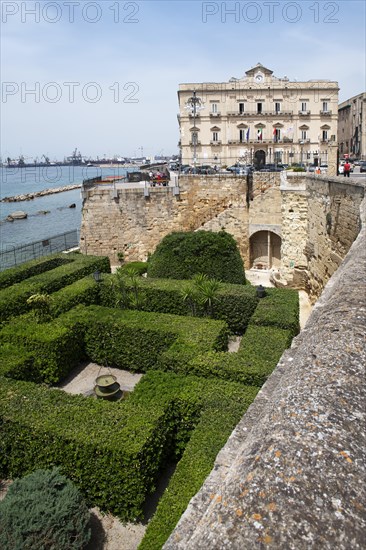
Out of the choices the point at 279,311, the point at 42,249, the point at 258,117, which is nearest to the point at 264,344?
the point at 279,311

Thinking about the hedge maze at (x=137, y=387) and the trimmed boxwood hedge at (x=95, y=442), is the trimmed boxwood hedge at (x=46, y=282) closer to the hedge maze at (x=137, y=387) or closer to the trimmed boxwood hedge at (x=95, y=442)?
the hedge maze at (x=137, y=387)

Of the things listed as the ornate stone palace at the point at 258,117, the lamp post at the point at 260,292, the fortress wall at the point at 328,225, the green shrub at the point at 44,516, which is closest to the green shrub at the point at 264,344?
the lamp post at the point at 260,292

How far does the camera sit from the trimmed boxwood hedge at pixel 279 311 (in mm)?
10648

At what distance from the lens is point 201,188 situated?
20.8 metres

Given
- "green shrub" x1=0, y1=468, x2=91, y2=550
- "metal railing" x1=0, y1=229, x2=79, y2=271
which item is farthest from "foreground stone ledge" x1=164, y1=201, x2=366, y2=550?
"metal railing" x1=0, y1=229, x2=79, y2=271

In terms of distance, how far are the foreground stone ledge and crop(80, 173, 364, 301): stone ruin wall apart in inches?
554

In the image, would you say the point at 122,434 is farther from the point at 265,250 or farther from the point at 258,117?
the point at 258,117

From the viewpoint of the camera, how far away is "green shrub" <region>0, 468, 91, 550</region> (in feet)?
17.5

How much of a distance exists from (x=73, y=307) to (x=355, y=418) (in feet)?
37.0

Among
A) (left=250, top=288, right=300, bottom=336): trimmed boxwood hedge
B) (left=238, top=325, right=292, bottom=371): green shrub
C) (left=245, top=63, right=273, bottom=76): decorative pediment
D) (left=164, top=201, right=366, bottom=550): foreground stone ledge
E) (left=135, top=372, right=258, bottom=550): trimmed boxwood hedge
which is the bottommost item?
(left=135, top=372, right=258, bottom=550): trimmed boxwood hedge

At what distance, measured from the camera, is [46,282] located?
14281mm

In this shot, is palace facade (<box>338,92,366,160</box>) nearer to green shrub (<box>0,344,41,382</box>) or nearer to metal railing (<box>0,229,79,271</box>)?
metal railing (<box>0,229,79,271</box>)

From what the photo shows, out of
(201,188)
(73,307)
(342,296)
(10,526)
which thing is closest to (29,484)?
(10,526)

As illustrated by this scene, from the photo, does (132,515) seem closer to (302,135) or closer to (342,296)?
(342,296)
